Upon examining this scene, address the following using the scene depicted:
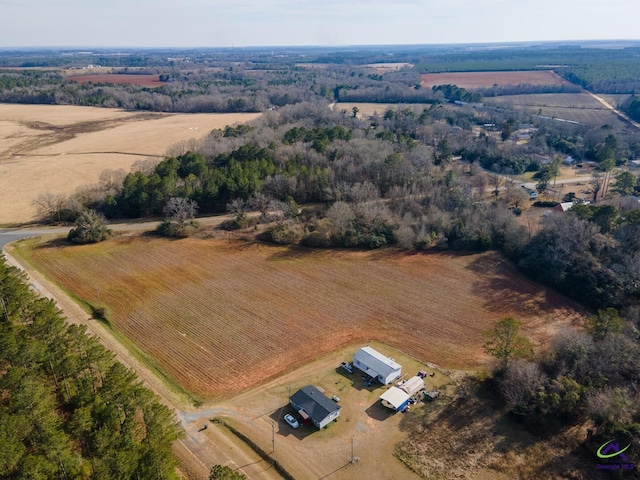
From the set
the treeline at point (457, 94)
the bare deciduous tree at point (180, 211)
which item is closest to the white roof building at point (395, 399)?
the bare deciduous tree at point (180, 211)

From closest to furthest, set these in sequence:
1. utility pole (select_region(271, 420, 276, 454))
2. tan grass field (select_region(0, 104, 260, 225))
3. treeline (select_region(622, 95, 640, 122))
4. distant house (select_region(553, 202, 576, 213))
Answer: utility pole (select_region(271, 420, 276, 454)) → distant house (select_region(553, 202, 576, 213)) → tan grass field (select_region(0, 104, 260, 225)) → treeline (select_region(622, 95, 640, 122))

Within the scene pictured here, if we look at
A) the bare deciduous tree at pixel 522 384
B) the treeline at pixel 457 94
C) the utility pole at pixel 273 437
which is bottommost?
the utility pole at pixel 273 437

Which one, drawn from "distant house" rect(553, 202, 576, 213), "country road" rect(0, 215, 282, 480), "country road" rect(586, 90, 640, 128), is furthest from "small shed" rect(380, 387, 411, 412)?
"country road" rect(586, 90, 640, 128)

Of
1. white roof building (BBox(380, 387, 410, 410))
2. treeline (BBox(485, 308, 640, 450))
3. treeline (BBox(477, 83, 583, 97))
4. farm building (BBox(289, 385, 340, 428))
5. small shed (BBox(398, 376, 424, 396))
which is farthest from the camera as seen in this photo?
treeline (BBox(477, 83, 583, 97))

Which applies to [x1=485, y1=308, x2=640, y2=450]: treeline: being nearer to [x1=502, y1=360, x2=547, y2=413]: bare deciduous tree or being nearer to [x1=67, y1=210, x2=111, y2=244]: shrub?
[x1=502, y1=360, x2=547, y2=413]: bare deciduous tree

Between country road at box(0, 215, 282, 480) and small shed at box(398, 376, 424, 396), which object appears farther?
small shed at box(398, 376, 424, 396)

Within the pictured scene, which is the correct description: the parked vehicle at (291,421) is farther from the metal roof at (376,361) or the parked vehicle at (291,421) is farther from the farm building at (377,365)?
the metal roof at (376,361)
